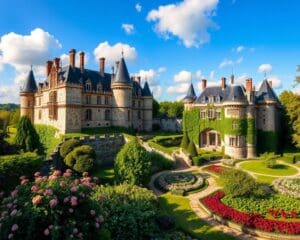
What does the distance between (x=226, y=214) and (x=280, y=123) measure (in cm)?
3262

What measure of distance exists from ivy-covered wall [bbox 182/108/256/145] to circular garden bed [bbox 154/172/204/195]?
1409 cm

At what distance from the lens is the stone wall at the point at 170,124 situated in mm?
59487

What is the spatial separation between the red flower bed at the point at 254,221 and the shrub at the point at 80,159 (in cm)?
1388

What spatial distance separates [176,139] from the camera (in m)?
46.1

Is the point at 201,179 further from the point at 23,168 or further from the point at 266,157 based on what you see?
the point at 23,168

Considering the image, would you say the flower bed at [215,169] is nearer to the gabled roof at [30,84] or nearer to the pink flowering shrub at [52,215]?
the pink flowering shrub at [52,215]

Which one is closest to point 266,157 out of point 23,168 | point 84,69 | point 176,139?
point 176,139

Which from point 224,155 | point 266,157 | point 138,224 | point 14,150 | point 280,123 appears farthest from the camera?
point 280,123

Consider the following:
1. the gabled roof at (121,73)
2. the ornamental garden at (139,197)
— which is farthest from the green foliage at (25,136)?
the gabled roof at (121,73)

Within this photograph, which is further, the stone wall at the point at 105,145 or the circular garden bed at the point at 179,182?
the stone wall at the point at 105,145

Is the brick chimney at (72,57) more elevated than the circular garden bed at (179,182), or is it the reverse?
the brick chimney at (72,57)

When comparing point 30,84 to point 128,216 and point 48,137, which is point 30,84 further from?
point 128,216

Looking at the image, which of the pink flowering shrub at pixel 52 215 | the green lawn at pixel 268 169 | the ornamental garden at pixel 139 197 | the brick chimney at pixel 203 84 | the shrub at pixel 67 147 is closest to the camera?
the pink flowering shrub at pixel 52 215

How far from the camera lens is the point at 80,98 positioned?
39562mm
